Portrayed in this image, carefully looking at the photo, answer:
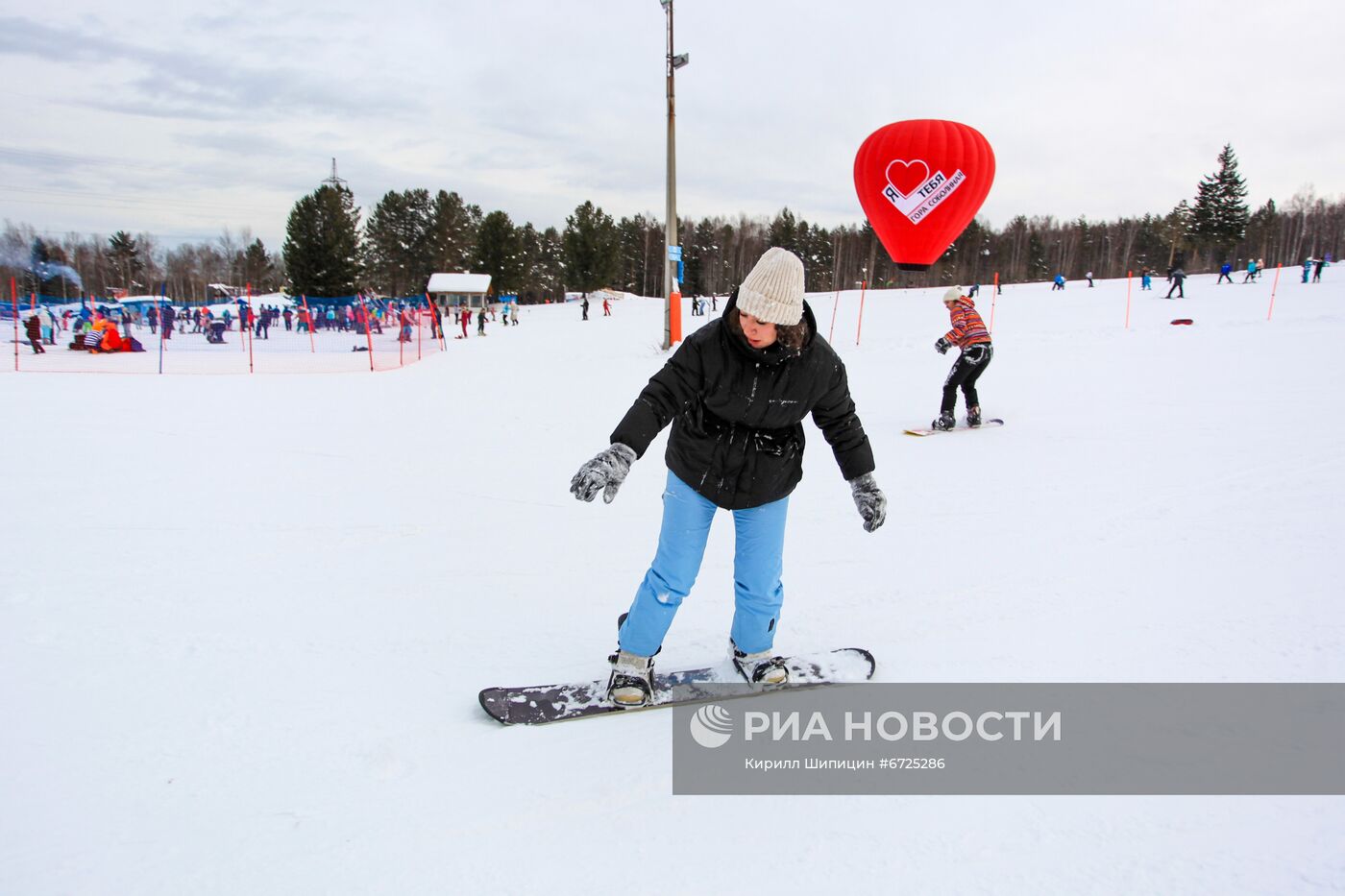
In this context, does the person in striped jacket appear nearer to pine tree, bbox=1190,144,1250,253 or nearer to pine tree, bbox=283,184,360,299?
pine tree, bbox=283,184,360,299

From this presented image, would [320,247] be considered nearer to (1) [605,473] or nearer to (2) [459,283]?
(2) [459,283]

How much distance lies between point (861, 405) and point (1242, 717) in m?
7.31

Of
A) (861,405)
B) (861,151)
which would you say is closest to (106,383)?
(861,405)

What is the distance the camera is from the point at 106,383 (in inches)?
430

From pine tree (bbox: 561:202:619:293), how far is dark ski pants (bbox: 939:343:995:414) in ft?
180

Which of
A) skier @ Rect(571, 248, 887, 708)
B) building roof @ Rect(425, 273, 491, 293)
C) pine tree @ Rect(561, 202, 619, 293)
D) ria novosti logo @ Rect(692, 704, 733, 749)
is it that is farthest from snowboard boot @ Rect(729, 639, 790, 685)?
pine tree @ Rect(561, 202, 619, 293)

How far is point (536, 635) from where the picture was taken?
3.09 meters

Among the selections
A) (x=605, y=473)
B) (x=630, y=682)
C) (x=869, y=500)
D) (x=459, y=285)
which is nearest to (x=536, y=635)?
(x=630, y=682)

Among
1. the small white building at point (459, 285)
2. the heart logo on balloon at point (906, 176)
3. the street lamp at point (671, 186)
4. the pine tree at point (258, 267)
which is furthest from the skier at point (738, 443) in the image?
the pine tree at point (258, 267)

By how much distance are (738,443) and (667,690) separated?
0.96m

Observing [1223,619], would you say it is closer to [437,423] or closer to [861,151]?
[437,423]

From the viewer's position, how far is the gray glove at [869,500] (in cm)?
259

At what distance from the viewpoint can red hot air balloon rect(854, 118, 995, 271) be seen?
11.6 meters

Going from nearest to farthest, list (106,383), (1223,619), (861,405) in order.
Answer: (1223,619)
(861,405)
(106,383)
